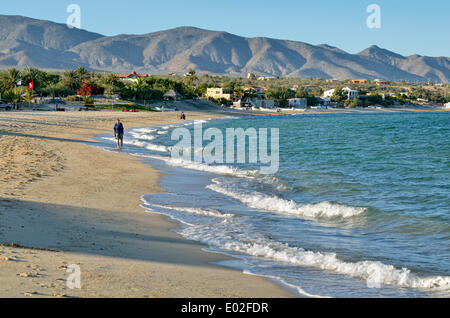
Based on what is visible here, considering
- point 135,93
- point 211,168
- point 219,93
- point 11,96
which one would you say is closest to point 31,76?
point 135,93

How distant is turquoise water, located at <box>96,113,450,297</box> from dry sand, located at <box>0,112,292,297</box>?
29.3 inches

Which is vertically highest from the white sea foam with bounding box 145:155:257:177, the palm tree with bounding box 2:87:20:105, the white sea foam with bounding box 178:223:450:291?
the palm tree with bounding box 2:87:20:105

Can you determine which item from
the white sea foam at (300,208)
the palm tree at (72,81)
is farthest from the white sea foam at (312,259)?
the palm tree at (72,81)

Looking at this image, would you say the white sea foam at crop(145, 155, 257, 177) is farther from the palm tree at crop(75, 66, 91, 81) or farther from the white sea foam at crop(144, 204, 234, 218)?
the palm tree at crop(75, 66, 91, 81)

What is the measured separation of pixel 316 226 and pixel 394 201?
14.6 feet

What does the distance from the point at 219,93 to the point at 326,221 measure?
113 meters

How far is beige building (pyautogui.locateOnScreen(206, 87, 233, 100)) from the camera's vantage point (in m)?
123

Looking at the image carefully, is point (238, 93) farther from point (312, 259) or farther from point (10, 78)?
point (312, 259)

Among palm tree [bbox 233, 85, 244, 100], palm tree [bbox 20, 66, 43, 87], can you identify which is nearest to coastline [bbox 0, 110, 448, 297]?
palm tree [bbox 20, 66, 43, 87]

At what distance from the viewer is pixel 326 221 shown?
12211mm

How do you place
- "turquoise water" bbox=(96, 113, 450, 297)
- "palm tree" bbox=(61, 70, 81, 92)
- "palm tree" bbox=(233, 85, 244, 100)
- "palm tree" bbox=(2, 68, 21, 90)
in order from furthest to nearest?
"palm tree" bbox=(233, 85, 244, 100) < "palm tree" bbox=(61, 70, 81, 92) < "palm tree" bbox=(2, 68, 21, 90) < "turquoise water" bbox=(96, 113, 450, 297)

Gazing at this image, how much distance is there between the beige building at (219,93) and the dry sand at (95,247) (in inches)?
4279

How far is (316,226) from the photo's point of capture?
11.6m

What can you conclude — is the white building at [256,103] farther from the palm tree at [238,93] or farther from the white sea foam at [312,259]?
the white sea foam at [312,259]
